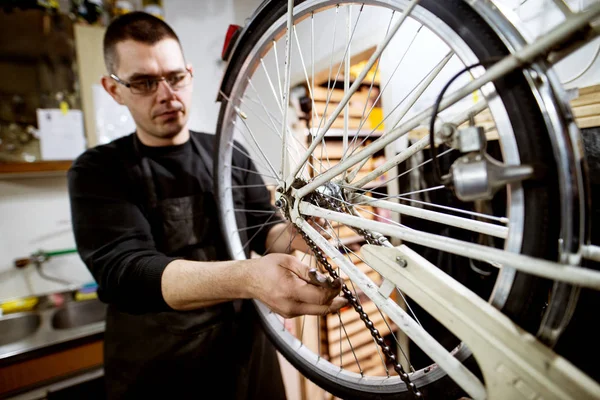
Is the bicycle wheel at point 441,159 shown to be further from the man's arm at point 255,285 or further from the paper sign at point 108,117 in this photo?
the paper sign at point 108,117

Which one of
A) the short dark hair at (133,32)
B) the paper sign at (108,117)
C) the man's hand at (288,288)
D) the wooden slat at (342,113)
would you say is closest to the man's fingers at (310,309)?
the man's hand at (288,288)

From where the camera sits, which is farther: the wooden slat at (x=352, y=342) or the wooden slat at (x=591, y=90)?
the wooden slat at (x=352, y=342)

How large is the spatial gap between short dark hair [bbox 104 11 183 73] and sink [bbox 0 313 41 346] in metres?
1.45

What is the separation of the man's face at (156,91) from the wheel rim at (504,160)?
0.22 m

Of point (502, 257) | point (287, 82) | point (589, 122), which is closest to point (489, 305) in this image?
point (502, 257)

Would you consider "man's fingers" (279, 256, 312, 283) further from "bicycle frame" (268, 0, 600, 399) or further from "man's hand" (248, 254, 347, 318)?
"bicycle frame" (268, 0, 600, 399)

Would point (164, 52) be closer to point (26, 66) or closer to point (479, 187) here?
point (479, 187)

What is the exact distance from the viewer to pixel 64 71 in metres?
1.61

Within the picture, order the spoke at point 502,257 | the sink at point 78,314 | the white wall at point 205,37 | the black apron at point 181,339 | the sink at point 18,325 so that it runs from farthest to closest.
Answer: the white wall at point 205,37 → the sink at point 78,314 → the sink at point 18,325 → the black apron at point 181,339 → the spoke at point 502,257

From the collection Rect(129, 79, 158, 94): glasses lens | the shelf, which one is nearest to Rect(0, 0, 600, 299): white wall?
the shelf

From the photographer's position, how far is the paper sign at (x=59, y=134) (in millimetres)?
1534

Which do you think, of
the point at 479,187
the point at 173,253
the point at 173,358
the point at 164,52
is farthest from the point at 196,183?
the point at 479,187

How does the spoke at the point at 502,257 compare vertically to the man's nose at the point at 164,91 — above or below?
below

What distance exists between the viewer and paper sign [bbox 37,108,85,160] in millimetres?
1534
